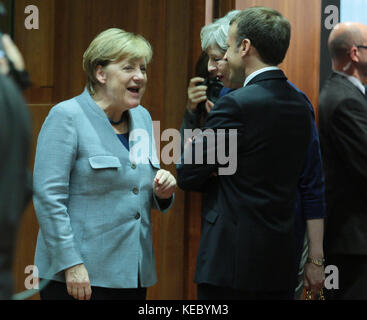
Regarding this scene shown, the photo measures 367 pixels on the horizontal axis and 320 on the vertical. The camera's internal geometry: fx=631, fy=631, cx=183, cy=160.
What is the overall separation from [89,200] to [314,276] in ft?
3.18

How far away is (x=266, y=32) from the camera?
91.4 inches

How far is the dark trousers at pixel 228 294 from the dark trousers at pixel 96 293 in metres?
0.25

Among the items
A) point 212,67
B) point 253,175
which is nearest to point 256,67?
point 253,175

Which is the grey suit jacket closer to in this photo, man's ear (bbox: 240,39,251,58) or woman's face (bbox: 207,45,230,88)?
man's ear (bbox: 240,39,251,58)

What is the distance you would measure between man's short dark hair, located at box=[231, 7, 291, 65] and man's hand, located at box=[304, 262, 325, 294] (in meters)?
0.85

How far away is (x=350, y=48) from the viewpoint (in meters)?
3.12

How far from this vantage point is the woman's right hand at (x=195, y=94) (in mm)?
2939

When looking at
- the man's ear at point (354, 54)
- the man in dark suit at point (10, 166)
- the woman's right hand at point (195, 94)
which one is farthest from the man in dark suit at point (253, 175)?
the man in dark suit at point (10, 166)

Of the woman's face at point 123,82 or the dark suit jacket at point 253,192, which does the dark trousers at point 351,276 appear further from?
the woman's face at point 123,82

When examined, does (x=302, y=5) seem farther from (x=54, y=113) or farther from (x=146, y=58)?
(x=54, y=113)

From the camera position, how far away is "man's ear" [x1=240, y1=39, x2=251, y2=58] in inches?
92.0

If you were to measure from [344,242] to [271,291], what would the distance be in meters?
0.76

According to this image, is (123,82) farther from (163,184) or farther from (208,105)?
(208,105)
